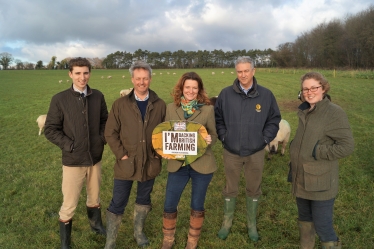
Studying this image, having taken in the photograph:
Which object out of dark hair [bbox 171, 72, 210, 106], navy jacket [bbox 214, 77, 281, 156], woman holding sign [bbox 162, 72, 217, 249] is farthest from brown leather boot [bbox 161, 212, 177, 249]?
dark hair [bbox 171, 72, 210, 106]

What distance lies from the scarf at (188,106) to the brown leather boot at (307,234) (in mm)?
2005

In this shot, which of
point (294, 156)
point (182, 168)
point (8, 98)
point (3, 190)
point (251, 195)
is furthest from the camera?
point (8, 98)

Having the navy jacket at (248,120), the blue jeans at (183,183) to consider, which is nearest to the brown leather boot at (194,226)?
the blue jeans at (183,183)

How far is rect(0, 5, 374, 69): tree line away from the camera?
184ft

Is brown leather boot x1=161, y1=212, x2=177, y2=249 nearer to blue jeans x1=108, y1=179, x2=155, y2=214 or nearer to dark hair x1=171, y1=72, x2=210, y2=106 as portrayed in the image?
blue jeans x1=108, y1=179, x2=155, y2=214

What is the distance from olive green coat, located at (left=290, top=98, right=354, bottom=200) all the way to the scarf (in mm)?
1280

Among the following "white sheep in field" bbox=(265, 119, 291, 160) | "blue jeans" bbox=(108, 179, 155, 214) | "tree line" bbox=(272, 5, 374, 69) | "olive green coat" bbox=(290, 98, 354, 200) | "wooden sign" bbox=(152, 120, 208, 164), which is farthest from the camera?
"tree line" bbox=(272, 5, 374, 69)

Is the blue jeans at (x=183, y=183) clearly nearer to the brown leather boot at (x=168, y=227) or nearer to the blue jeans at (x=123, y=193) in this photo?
the brown leather boot at (x=168, y=227)

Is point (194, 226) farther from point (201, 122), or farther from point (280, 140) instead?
point (280, 140)

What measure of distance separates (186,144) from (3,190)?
16.2ft

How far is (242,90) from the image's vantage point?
3707 millimetres

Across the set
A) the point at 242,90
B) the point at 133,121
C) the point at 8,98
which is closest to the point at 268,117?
the point at 242,90

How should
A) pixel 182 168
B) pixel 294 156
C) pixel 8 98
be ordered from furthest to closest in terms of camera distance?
pixel 8 98 → pixel 182 168 → pixel 294 156

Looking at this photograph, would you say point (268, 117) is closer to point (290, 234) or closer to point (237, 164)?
point (237, 164)
